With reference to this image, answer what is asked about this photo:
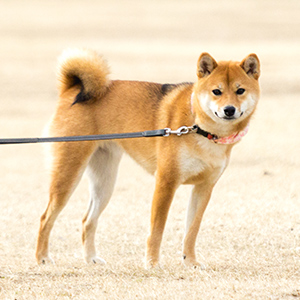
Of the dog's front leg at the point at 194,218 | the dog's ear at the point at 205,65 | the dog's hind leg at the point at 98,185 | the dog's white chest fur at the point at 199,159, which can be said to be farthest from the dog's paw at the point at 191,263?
the dog's ear at the point at 205,65

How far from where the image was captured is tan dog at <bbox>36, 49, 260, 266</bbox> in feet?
14.6

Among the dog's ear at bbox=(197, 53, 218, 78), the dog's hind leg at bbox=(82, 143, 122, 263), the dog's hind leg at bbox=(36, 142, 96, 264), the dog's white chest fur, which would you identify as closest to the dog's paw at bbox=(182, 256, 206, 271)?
the dog's white chest fur

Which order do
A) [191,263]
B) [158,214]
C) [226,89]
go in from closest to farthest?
[226,89] → [158,214] → [191,263]

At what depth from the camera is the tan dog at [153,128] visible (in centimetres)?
444

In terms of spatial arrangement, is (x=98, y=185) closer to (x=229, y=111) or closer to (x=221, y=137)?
(x=221, y=137)

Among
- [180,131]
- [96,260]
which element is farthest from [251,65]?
[96,260]

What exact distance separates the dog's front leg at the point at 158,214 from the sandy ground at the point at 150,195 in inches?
4.6

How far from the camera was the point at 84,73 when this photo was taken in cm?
511

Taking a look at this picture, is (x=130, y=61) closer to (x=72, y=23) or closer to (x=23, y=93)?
(x=23, y=93)

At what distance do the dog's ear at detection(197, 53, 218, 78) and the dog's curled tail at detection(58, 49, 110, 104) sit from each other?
3.07 feet

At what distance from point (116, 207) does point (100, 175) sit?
1.86 meters

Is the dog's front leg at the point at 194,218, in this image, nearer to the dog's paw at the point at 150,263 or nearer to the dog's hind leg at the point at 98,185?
the dog's paw at the point at 150,263

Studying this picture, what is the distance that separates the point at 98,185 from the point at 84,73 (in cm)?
98

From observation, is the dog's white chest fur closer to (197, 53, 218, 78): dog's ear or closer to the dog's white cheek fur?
the dog's white cheek fur
